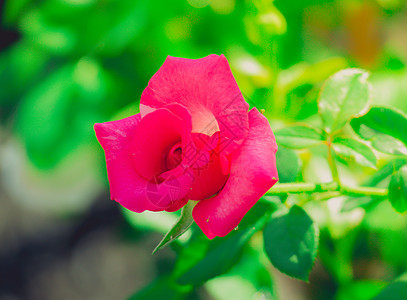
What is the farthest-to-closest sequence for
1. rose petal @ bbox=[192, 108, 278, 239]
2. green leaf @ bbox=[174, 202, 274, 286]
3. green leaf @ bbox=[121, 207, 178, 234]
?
green leaf @ bbox=[121, 207, 178, 234] < green leaf @ bbox=[174, 202, 274, 286] < rose petal @ bbox=[192, 108, 278, 239]

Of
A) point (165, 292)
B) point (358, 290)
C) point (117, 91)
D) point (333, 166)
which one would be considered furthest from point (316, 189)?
point (117, 91)

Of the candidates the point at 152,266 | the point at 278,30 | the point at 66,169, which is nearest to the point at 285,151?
the point at 278,30

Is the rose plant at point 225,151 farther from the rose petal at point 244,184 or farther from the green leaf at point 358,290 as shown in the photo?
the green leaf at point 358,290

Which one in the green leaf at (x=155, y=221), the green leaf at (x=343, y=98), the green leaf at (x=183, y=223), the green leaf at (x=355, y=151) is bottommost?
the green leaf at (x=155, y=221)

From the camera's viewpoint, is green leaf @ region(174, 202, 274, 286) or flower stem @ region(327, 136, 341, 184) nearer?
flower stem @ region(327, 136, 341, 184)

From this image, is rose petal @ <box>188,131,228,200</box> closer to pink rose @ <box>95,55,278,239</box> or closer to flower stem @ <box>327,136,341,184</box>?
pink rose @ <box>95,55,278,239</box>

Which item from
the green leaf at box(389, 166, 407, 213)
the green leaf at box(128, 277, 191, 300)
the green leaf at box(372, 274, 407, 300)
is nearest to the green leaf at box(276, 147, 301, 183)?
the green leaf at box(389, 166, 407, 213)

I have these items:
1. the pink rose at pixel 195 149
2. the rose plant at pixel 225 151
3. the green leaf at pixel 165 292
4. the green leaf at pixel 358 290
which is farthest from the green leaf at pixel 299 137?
the green leaf at pixel 358 290

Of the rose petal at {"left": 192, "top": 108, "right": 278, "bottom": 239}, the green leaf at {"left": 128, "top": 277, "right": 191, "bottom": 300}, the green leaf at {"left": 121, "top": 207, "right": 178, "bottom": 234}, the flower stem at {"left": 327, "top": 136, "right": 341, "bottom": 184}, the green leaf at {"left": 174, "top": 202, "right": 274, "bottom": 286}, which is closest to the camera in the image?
the rose petal at {"left": 192, "top": 108, "right": 278, "bottom": 239}
